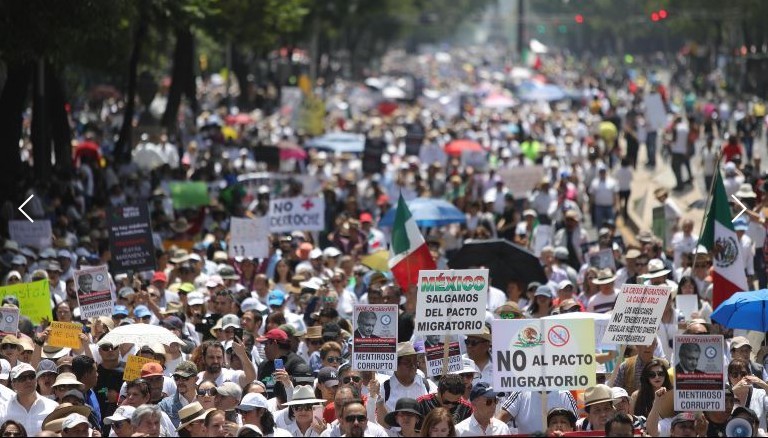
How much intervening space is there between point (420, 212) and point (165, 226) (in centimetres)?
346

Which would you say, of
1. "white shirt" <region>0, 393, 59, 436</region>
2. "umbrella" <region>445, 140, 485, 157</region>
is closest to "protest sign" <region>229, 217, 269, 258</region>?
"white shirt" <region>0, 393, 59, 436</region>

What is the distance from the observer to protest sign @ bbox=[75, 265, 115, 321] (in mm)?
15844

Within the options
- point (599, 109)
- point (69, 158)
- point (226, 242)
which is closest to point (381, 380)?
point (226, 242)

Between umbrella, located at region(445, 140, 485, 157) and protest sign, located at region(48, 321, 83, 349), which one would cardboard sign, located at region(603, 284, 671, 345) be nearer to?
protest sign, located at region(48, 321, 83, 349)

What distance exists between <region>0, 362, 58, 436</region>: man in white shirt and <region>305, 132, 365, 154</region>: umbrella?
82.9ft

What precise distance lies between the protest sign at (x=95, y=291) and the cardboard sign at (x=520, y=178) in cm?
1348

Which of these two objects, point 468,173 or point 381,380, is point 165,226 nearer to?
point 468,173

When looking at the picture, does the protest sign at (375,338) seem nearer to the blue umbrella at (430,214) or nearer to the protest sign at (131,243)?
the protest sign at (131,243)

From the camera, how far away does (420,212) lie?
78.5 feet

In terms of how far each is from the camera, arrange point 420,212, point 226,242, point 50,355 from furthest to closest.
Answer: point 420,212 → point 226,242 → point 50,355

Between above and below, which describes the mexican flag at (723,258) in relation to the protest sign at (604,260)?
above

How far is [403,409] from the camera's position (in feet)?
36.4

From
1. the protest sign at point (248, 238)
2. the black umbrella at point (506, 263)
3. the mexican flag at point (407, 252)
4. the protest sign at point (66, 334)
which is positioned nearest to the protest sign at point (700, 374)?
the protest sign at point (66, 334)

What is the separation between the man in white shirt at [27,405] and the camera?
40.0ft
